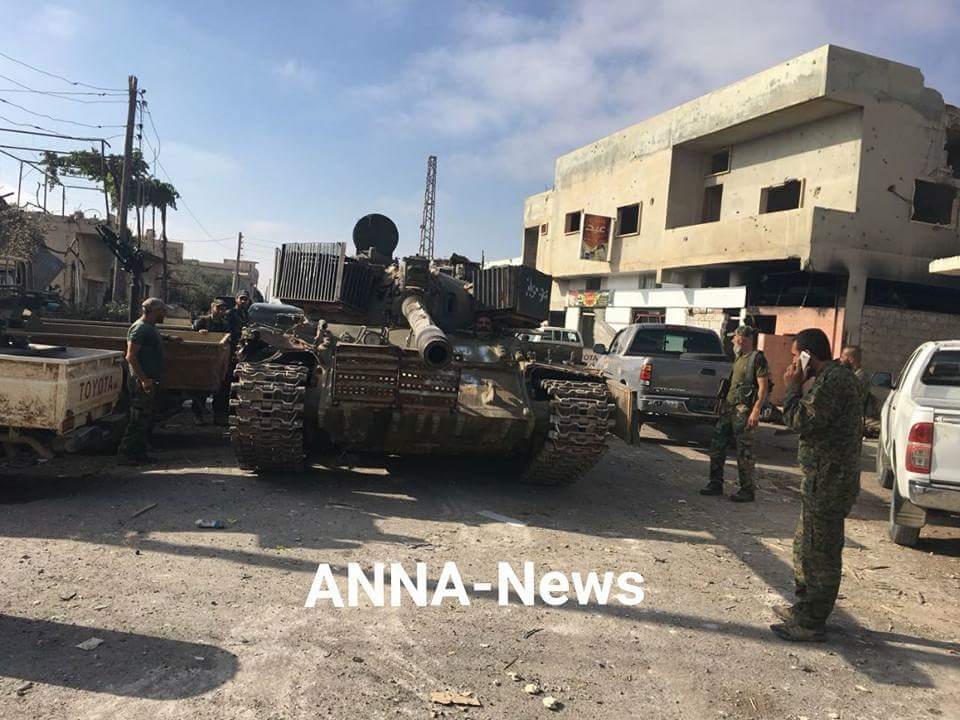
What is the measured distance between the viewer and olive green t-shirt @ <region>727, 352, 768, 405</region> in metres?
7.02

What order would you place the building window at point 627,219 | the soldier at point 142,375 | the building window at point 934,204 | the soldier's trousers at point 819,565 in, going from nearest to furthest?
the soldier's trousers at point 819,565 < the soldier at point 142,375 < the building window at point 934,204 < the building window at point 627,219

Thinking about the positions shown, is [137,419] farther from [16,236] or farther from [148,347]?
[16,236]

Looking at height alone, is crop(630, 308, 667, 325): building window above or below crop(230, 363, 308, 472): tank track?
above

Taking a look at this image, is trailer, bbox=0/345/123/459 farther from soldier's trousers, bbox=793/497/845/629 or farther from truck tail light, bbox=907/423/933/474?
truck tail light, bbox=907/423/933/474

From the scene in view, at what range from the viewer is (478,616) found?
3977mm

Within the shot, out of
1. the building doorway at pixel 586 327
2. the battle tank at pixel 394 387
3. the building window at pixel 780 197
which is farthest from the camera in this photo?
the building doorway at pixel 586 327

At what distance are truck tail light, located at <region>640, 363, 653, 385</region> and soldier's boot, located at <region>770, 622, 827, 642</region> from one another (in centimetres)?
638

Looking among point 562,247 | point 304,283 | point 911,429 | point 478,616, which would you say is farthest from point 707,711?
point 562,247

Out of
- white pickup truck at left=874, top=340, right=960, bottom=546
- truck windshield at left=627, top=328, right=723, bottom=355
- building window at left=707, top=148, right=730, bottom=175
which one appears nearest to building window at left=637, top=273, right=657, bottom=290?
building window at left=707, top=148, right=730, bottom=175

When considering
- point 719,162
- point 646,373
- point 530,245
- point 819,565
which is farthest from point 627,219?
point 819,565

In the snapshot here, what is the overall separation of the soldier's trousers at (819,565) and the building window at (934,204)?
58.2 ft

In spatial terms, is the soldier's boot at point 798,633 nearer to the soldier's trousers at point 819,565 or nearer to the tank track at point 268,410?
the soldier's trousers at point 819,565

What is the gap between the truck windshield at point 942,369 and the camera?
6414 mm

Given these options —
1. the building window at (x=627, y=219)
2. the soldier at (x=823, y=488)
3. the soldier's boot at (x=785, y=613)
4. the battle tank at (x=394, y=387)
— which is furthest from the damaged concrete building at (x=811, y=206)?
the soldier at (x=823, y=488)
